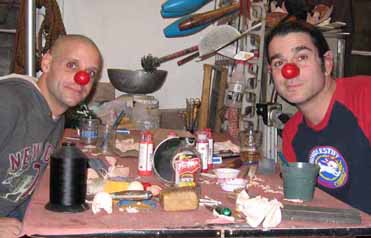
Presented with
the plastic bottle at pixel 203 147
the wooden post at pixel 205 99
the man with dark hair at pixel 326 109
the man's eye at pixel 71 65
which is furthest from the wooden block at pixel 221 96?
A: the man's eye at pixel 71 65

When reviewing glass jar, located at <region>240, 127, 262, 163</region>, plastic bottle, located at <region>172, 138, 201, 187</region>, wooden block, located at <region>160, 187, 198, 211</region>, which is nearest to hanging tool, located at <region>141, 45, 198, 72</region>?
glass jar, located at <region>240, 127, 262, 163</region>

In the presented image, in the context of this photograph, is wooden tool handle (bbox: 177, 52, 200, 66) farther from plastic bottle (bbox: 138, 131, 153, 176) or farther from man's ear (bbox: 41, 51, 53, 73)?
plastic bottle (bbox: 138, 131, 153, 176)

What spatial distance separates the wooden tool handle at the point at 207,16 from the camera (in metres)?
3.68

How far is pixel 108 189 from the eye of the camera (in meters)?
1.73

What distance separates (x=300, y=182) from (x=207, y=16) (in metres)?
2.24

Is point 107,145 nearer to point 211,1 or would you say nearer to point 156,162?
point 156,162

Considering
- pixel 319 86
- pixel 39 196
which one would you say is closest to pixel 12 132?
pixel 39 196

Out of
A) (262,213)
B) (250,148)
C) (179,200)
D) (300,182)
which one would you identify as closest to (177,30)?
(250,148)

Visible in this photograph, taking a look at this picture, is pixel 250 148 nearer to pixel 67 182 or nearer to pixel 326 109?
pixel 326 109

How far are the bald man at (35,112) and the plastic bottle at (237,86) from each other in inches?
54.0

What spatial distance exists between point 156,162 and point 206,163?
24cm

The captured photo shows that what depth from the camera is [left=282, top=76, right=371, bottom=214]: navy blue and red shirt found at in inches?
88.4

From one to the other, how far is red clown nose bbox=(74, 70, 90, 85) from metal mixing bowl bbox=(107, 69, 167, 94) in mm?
1489

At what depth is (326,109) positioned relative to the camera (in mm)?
2375
